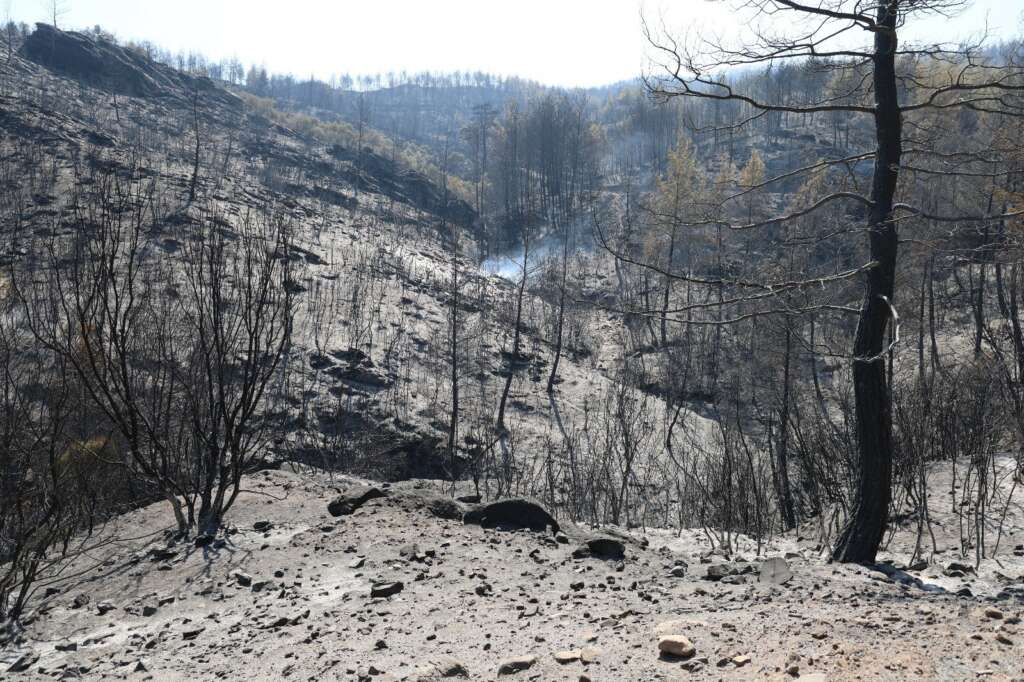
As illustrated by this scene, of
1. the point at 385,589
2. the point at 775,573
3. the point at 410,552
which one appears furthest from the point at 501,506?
the point at 775,573

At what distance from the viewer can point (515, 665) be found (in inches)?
123

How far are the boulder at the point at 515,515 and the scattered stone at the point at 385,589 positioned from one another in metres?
1.50

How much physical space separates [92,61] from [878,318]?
2816 inches

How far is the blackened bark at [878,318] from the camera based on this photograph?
16.2 ft

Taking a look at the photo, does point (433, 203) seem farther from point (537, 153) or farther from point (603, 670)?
point (603, 670)

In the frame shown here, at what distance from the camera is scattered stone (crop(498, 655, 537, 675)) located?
3088 millimetres

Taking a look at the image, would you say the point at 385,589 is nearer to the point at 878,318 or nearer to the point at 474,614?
the point at 474,614

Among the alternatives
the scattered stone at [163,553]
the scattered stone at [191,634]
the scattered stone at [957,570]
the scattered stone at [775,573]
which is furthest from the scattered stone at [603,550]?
the scattered stone at [163,553]

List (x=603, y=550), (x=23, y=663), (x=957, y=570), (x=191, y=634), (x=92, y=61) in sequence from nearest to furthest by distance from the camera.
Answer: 1. (x=23, y=663)
2. (x=191, y=634)
3. (x=957, y=570)
4. (x=603, y=550)
5. (x=92, y=61)

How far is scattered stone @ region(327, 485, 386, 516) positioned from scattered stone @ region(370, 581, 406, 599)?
187cm

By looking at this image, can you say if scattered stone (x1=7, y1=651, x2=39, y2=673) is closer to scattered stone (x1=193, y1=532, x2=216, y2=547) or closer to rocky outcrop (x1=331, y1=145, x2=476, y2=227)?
scattered stone (x1=193, y1=532, x2=216, y2=547)

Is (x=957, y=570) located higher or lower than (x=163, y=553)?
higher

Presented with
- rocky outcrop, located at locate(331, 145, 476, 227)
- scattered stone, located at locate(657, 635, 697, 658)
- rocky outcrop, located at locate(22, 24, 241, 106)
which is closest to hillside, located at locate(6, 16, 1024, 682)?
scattered stone, located at locate(657, 635, 697, 658)

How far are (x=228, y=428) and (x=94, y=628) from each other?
2119mm
